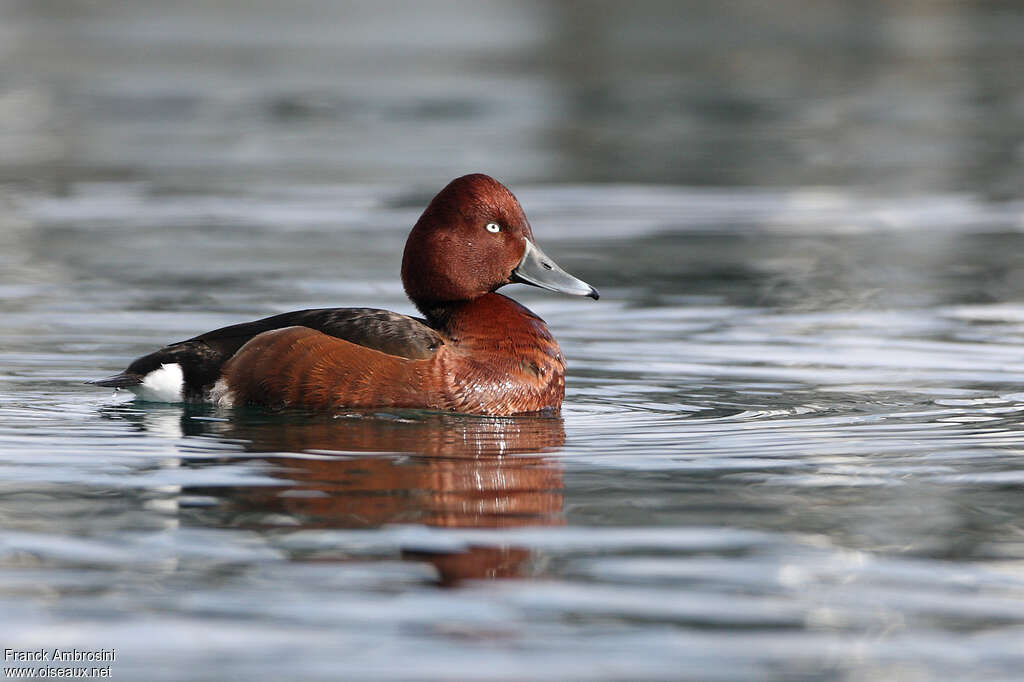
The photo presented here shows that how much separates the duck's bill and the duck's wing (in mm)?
476

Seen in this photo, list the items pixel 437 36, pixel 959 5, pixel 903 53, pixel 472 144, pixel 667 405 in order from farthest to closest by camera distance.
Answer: pixel 959 5 < pixel 437 36 < pixel 903 53 < pixel 472 144 < pixel 667 405

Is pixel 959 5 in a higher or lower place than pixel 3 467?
higher

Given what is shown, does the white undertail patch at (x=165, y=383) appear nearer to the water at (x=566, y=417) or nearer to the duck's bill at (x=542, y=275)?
the water at (x=566, y=417)

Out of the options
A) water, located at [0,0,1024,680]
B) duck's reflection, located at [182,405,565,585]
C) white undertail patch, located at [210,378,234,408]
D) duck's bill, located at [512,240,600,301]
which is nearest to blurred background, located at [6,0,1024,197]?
water, located at [0,0,1024,680]

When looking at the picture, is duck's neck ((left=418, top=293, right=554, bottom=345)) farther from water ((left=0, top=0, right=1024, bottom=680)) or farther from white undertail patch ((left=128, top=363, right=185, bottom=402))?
white undertail patch ((left=128, top=363, right=185, bottom=402))

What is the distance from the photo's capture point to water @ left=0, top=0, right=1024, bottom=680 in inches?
157

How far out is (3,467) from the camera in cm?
563

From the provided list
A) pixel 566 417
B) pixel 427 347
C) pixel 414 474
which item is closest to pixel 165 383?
pixel 427 347

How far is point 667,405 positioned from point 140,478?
7.22 feet

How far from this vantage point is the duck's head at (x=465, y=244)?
275 inches

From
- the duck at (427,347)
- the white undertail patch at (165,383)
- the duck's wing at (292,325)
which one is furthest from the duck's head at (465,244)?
the white undertail patch at (165,383)

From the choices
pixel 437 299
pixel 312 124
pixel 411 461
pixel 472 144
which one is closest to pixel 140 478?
pixel 411 461

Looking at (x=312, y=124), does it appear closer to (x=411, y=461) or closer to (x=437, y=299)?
A: (x=437, y=299)

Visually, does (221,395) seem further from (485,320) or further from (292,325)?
(485,320)
